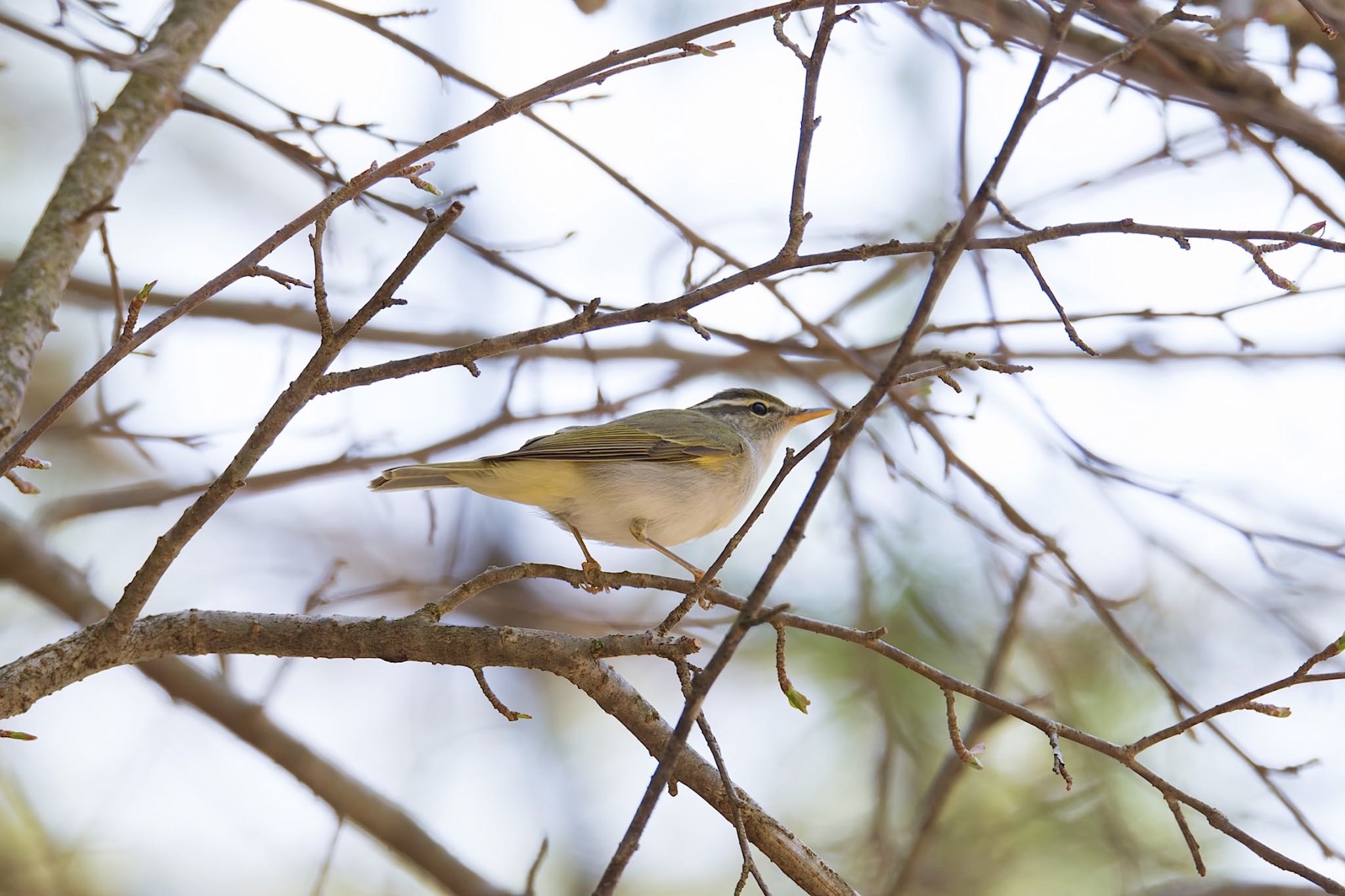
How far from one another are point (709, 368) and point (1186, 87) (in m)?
2.66

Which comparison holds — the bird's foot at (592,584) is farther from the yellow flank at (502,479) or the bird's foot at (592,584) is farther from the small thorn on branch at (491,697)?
the yellow flank at (502,479)

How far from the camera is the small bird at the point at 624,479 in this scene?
14.4ft

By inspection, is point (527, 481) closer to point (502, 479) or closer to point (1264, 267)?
point (502, 479)

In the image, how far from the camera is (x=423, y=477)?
4277 mm

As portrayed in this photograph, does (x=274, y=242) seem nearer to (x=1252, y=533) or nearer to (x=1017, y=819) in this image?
(x=1252, y=533)

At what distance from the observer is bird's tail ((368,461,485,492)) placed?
416 cm

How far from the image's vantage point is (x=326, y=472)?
5121 mm

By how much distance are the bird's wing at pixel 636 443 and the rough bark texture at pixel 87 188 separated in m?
1.66

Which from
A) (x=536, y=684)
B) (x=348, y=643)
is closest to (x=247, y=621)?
(x=348, y=643)

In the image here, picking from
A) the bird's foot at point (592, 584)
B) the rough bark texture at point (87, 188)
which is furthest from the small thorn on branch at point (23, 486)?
the bird's foot at point (592, 584)

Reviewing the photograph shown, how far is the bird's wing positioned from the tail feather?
0.50ft

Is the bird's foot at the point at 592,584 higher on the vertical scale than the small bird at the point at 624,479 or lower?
lower

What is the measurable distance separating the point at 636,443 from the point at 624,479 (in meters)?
0.28

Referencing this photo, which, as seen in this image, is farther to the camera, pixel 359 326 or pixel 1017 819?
pixel 1017 819
